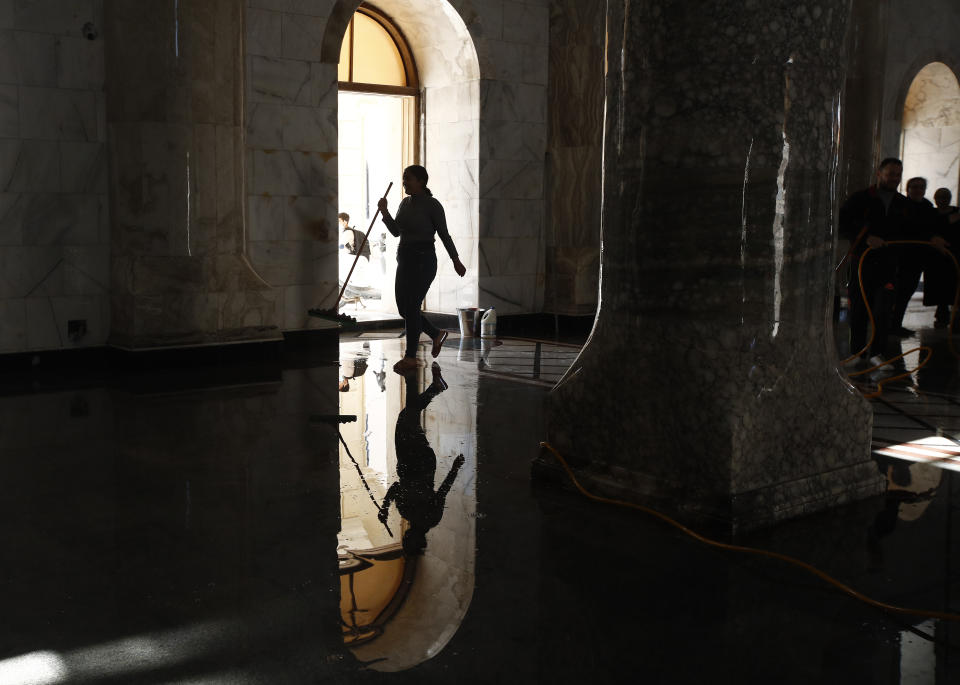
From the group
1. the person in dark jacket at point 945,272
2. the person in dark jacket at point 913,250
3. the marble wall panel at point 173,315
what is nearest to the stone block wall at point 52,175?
the marble wall panel at point 173,315

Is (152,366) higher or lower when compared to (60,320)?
lower

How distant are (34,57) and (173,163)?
52.7 inches

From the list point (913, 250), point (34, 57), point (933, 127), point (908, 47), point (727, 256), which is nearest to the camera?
point (727, 256)

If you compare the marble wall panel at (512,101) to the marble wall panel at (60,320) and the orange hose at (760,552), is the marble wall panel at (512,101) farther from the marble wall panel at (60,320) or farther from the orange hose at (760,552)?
the orange hose at (760,552)

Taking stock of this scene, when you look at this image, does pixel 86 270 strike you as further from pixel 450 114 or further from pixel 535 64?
pixel 535 64

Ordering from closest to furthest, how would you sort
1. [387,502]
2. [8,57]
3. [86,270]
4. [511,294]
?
[387,502] → [8,57] → [86,270] → [511,294]

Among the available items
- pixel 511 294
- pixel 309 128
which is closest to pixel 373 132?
pixel 511 294

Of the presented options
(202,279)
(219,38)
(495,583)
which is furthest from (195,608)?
(219,38)

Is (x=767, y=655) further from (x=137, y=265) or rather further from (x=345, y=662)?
(x=137, y=265)

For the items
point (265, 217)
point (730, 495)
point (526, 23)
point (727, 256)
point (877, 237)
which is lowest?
point (730, 495)

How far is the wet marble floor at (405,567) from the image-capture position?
2.97 meters

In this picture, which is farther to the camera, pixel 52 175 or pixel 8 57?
pixel 52 175

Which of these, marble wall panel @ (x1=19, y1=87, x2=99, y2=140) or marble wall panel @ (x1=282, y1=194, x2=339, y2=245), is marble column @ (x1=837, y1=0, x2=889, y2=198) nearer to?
marble wall panel @ (x1=282, y1=194, x2=339, y2=245)

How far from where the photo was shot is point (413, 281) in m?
8.32
